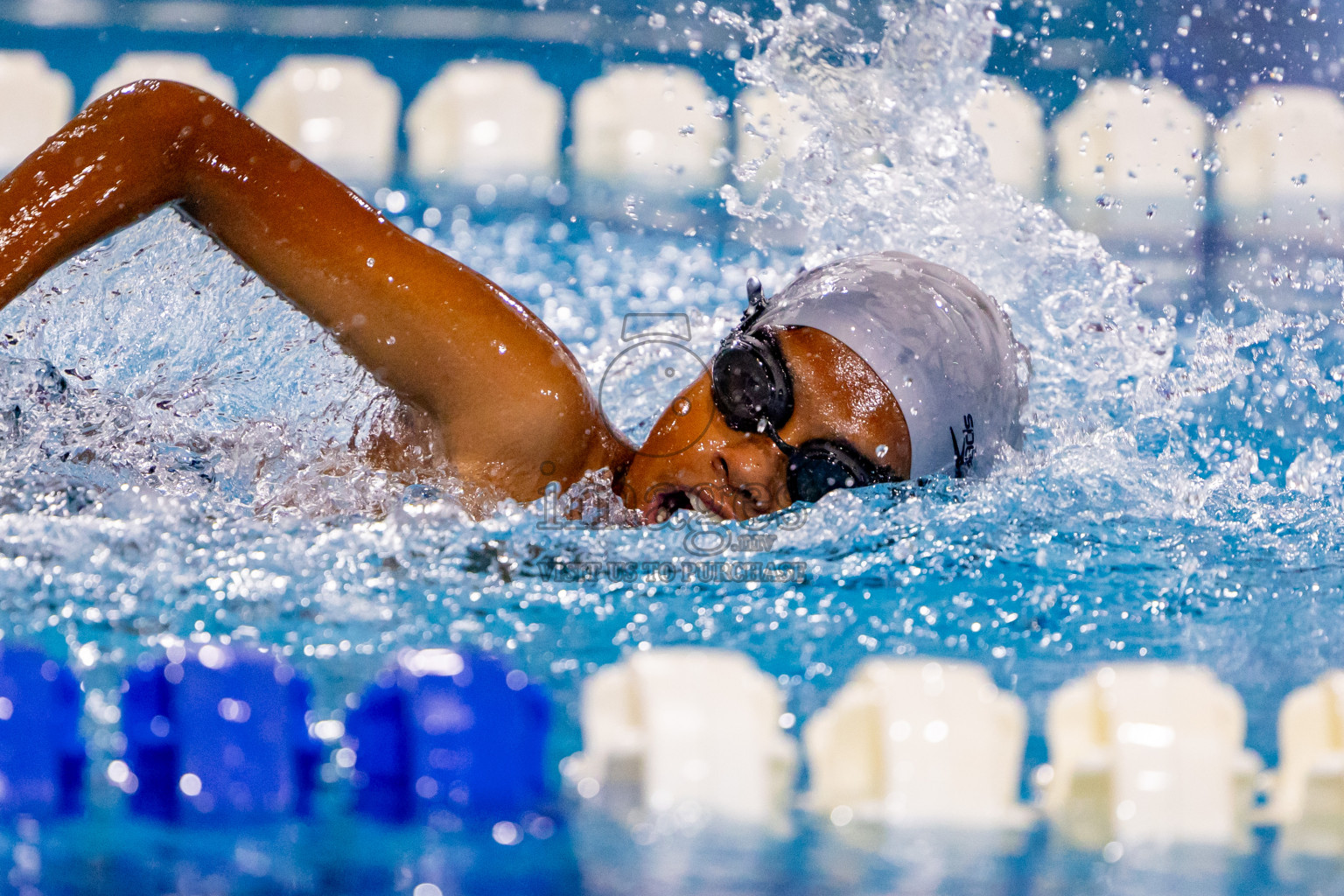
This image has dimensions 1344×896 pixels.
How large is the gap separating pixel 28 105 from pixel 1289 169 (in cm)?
604

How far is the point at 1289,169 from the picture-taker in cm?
639

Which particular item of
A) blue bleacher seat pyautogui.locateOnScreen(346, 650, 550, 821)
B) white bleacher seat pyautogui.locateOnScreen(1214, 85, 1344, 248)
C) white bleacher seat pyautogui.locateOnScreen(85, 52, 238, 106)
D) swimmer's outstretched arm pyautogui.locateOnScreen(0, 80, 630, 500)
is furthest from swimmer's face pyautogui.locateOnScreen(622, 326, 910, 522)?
white bleacher seat pyautogui.locateOnScreen(1214, 85, 1344, 248)

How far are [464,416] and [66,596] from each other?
604mm

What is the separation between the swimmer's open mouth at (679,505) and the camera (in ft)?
6.63

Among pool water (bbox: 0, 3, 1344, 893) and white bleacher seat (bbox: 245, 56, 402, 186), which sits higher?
white bleacher seat (bbox: 245, 56, 402, 186)

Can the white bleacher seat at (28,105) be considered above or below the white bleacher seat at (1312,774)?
above

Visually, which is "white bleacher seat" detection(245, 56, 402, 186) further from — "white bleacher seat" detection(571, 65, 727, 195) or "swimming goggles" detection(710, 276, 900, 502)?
"swimming goggles" detection(710, 276, 900, 502)

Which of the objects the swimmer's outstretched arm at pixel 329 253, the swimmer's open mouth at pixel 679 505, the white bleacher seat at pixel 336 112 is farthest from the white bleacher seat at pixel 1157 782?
the white bleacher seat at pixel 336 112

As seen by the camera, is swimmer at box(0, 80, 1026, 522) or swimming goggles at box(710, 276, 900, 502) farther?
swimming goggles at box(710, 276, 900, 502)

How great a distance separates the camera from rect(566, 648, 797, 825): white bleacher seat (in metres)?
1.09

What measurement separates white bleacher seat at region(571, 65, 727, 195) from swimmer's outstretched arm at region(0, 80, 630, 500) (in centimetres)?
445

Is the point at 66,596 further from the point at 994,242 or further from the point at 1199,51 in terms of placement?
the point at 1199,51

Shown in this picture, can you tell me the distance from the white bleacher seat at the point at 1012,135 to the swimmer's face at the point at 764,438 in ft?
13.7

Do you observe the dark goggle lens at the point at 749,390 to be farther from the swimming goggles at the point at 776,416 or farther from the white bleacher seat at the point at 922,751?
the white bleacher seat at the point at 922,751
